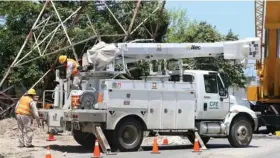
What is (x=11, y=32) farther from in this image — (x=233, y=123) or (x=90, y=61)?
(x=233, y=123)

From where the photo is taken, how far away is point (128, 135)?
14.7m

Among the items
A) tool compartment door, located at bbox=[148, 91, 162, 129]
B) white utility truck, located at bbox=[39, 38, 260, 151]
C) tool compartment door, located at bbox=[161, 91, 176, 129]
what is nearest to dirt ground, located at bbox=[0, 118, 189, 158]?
white utility truck, located at bbox=[39, 38, 260, 151]

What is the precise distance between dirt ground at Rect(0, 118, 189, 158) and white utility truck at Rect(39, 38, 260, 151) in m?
0.74

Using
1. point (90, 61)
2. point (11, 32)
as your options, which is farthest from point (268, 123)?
point (11, 32)

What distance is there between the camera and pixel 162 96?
15.2 metres

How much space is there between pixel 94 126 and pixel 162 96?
2.31 m

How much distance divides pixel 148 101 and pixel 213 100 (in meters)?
2.41

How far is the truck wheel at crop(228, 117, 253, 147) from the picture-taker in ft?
53.1

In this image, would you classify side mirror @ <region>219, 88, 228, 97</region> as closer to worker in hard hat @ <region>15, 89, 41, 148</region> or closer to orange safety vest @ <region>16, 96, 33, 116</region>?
worker in hard hat @ <region>15, 89, 41, 148</region>

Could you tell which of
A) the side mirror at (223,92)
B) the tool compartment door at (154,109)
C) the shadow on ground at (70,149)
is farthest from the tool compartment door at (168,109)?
the shadow on ground at (70,149)

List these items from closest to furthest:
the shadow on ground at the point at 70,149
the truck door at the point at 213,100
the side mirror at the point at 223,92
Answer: the shadow on ground at the point at 70,149
the truck door at the point at 213,100
the side mirror at the point at 223,92

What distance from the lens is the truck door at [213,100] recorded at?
16000 millimetres

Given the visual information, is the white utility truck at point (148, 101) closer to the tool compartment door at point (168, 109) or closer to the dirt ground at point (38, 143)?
the tool compartment door at point (168, 109)

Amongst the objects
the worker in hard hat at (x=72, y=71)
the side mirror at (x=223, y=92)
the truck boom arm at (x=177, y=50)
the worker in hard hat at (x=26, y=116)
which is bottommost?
the worker in hard hat at (x=26, y=116)
